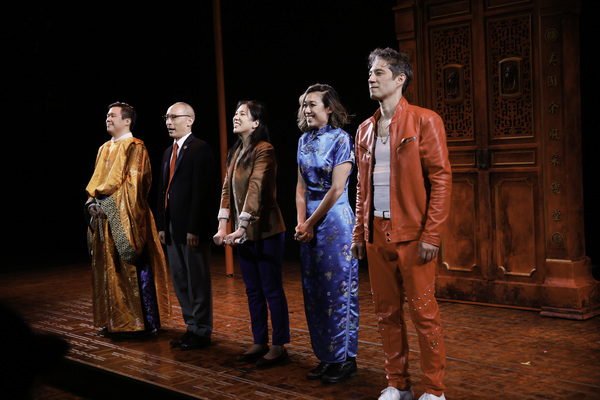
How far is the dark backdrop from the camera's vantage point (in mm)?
6363

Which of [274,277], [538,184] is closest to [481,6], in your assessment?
[538,184]

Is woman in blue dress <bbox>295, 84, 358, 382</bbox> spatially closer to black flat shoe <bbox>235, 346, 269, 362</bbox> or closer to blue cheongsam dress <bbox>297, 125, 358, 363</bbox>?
blue cheongsam dress <bbox>297, 125, 358, 363</bbox>

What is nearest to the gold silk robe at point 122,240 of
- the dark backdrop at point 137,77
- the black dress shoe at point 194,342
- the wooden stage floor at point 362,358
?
the wooden stage floor at point 362,358

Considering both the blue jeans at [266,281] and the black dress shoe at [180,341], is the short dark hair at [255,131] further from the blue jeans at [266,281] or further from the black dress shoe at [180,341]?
the black dress shoe at [180,341]

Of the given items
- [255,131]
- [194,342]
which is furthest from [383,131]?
[194,342]

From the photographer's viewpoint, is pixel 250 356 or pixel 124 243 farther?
→ pixel 124 243

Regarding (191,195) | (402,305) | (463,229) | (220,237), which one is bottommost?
(402,305)

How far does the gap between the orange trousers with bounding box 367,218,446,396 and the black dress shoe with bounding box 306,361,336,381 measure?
440mm

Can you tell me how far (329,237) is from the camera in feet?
10.5

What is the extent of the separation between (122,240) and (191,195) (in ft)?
1.91

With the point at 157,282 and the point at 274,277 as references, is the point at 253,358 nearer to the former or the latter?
the point at 274,277

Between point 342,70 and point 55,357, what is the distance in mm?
5467

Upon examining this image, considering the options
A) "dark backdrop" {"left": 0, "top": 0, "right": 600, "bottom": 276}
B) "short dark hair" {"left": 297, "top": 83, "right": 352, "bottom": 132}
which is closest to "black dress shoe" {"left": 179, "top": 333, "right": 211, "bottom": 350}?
"short dark hair" {"left": 297, "top": 83, "right": 352, "bottom": 132}

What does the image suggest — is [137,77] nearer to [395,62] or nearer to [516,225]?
[516,225]
